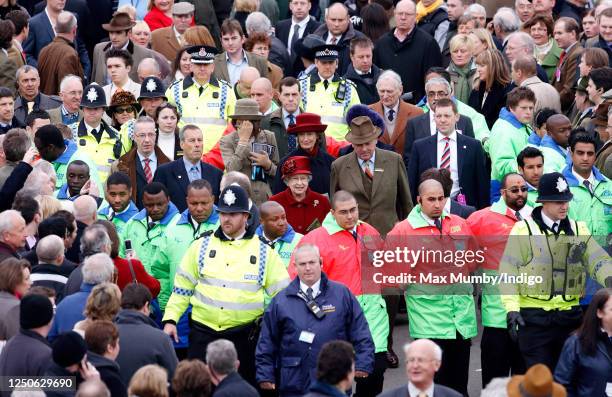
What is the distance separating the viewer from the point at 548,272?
14.0 m

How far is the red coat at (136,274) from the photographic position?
13.7m

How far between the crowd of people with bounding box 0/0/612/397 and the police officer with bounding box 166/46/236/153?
0.03 metres

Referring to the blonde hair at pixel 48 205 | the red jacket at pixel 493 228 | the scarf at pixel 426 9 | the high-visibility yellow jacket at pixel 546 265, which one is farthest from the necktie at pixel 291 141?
the scarf at pixel 426 9

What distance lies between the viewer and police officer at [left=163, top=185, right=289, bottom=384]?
45.6 ft

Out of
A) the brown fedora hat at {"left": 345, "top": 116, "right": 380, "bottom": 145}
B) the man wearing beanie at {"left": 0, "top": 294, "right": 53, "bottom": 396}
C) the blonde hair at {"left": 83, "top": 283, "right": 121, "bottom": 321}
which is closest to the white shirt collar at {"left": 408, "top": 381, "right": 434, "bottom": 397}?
the blonde hair at {"left": 83, "top": 283, "right": 121, "bottom": 321}

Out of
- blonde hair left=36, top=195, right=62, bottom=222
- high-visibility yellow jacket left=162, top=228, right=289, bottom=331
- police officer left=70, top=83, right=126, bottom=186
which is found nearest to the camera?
high-visibility yellow jacket left=162, top=228, right=289, bottom=331

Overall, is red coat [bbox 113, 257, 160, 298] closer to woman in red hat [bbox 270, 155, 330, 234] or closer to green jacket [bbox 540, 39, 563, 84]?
woman in red hat [bbox 270, 155, 330, 234]

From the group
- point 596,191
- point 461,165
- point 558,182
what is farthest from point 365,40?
point 558,182

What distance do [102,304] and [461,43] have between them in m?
8.16

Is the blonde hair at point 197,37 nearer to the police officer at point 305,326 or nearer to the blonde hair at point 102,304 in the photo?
the police officer at point 305,326

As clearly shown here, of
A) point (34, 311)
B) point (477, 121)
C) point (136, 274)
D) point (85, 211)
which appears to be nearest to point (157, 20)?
point (477, 121)

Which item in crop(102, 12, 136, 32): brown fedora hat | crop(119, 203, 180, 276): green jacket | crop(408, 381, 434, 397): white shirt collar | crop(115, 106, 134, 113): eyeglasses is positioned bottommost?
crop(408, 381, 434, 397): white shirt collar

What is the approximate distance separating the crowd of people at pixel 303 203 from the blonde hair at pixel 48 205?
18mm

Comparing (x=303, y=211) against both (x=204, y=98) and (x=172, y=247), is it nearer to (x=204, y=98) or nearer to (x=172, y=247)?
(x=172, y=247)
